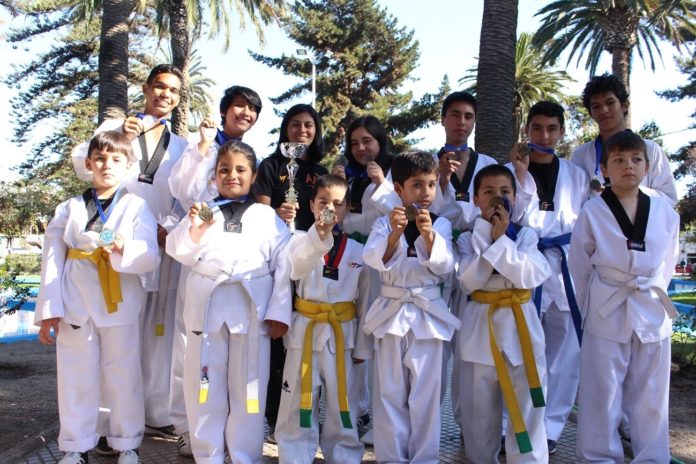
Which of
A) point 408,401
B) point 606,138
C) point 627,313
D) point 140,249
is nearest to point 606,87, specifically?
point 606,138

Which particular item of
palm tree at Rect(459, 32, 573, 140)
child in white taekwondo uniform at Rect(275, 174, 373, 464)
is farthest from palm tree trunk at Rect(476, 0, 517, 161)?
palm tree at Rect(459, 32, 573, 140)

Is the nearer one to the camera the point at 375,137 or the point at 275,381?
the point at 275,381

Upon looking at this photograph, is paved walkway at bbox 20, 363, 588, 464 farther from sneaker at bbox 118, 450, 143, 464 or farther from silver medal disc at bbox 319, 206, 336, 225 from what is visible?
silver medal disc at bbox 319, 206, 336, 225

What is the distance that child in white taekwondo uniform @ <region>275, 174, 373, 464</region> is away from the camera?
3416 mm

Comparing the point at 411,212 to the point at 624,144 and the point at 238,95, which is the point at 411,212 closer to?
the point at 624,144

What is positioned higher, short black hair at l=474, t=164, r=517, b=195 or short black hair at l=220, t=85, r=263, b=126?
short black hair at l=220, t=85, r=263, b=126

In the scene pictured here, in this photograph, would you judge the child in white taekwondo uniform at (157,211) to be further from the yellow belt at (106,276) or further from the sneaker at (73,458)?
the sneaker at (73,458)

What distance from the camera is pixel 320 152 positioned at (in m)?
4.27

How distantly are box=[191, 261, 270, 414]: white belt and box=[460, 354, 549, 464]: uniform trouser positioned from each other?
1231mm

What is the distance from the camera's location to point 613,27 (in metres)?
15.8

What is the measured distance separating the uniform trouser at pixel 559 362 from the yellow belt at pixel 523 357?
56cm

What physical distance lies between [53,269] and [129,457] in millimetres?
1163

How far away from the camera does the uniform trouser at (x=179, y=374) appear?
12.3 ft

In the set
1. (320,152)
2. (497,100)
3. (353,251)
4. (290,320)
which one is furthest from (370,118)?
(497,100)
